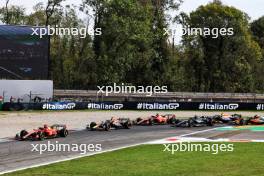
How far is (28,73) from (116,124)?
1937 centimetres

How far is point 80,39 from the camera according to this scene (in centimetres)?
7719

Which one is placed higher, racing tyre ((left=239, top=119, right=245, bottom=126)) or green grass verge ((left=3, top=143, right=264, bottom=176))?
racing tyre ((left=239, top=119, right=245, bottom=126))

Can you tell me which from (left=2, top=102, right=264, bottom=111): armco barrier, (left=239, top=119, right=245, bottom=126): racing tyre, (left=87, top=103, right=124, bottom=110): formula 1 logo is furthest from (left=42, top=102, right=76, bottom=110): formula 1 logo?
(left=239, top=119, right=245, bottom=126): racing tyre

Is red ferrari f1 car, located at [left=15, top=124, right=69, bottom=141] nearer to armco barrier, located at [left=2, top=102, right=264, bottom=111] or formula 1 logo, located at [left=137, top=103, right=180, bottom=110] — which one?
armco barrier, located at [left=2, top=102, right=264, bottom=111]

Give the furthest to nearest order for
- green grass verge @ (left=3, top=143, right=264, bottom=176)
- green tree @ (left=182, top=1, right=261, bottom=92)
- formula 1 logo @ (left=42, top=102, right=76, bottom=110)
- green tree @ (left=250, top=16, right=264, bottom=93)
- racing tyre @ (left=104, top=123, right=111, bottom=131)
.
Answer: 1. green tree @ (left=250, top=16, right=264, bottom=93)
2. green tree @ (left=182, top=1, right=261, bottom=92)
3. formula 1 logo @ (left=42, top=102, right=76, bottom=110)
4. racing tyre @ (left=104, top=123, right=111, bottom=131)
5. green grass verge @ (left=3, top=143, right=264, bottom=176)

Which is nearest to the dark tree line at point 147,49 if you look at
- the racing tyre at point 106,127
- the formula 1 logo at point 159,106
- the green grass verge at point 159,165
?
the formula 1 logo at point 159,106

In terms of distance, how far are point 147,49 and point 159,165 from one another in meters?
56.6

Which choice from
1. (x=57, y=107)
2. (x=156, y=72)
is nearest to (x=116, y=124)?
(x=57, y=107)

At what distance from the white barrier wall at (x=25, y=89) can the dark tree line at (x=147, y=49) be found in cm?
1920

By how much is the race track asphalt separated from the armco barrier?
1510 centimetres

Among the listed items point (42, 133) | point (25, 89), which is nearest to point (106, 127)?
point (42, 133)

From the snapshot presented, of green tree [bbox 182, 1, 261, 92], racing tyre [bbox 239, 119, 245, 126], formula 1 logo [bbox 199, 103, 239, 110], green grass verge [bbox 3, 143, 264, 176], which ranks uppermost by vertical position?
green tree [bbox 182, 1, 261, 92]

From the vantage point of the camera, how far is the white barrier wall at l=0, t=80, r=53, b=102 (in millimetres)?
49406

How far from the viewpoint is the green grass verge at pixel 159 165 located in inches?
674
